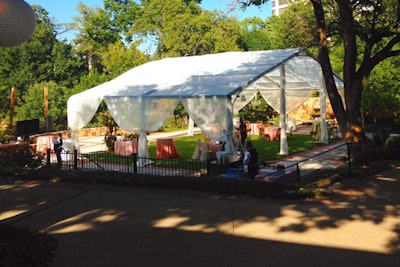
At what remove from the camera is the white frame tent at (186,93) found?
14.6 meters

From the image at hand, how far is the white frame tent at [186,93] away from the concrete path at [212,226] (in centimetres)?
432

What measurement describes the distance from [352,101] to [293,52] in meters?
4.09

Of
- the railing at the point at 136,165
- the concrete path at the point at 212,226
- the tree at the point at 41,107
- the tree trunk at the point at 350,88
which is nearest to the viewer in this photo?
the concrete path at the point at 212,226

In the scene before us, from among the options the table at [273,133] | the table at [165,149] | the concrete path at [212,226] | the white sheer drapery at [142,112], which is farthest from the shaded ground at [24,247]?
the table at [273,133]

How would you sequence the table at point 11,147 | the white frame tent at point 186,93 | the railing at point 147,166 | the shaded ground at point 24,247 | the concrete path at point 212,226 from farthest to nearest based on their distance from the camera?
the table at point 11,147
the white frame tent at point 186,93
the railing at point 147,166
the concrete path at point 212,226
the shaded ground at point 24,247

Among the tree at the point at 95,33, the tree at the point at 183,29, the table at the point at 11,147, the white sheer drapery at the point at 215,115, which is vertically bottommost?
the table at the point at 11,147

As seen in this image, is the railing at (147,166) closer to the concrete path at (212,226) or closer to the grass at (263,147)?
the grass at (263,147)

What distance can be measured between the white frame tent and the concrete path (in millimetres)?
4324

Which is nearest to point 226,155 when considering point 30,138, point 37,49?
point 30,138

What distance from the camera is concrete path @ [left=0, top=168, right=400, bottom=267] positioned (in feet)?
21.6

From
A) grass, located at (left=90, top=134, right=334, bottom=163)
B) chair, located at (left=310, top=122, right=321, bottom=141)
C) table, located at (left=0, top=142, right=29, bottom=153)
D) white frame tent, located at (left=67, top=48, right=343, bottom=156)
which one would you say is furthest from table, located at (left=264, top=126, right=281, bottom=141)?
table, located at (left=0, top=142, right=29, bottom=153)

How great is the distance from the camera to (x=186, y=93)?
15344 mm

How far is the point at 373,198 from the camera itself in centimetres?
973

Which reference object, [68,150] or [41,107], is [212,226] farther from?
[41,107]
